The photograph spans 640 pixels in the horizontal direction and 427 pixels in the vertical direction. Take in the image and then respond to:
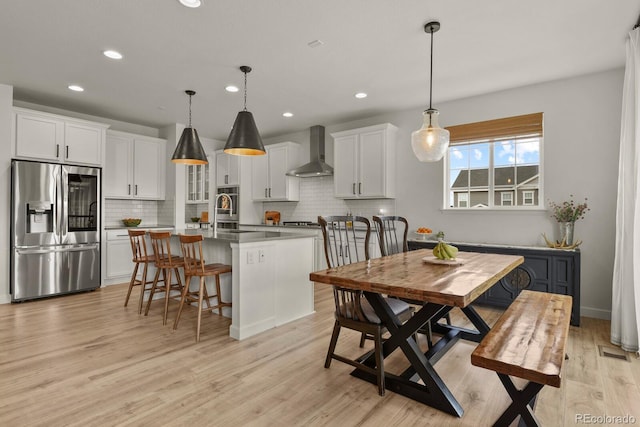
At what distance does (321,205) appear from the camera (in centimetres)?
621

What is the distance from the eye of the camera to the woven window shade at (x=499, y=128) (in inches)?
160

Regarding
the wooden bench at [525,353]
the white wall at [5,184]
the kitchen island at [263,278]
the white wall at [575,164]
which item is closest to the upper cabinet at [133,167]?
the white wall at [5,184]

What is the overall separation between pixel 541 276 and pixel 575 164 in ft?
4.47

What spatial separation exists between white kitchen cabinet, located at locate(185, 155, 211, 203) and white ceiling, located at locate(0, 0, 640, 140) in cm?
224

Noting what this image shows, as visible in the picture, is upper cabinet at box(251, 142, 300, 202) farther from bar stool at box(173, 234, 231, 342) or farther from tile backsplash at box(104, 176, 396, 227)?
bar stool at box(173, 234, 231, 342)

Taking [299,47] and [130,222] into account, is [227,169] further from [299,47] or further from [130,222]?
[299,47]

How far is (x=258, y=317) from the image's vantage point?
3.17 m

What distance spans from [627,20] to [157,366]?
460cm

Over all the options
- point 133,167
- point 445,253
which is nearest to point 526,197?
point 445,253

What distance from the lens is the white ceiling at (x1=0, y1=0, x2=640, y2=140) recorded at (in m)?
2.59

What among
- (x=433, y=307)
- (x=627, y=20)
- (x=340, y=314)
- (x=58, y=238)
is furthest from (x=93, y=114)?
(x=627, y=20)

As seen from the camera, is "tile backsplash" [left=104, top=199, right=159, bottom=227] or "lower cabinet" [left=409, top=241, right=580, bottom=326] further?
"tile backsplash" [left=104, top=199, right=159, bottom=227]

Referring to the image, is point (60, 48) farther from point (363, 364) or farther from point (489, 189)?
point (489, 189)

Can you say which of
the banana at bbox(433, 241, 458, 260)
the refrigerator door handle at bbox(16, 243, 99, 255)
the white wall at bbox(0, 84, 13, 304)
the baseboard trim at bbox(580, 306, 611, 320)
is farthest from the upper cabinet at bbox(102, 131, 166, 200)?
the baseboard trim at bbox(580, 306, 611, 320)
